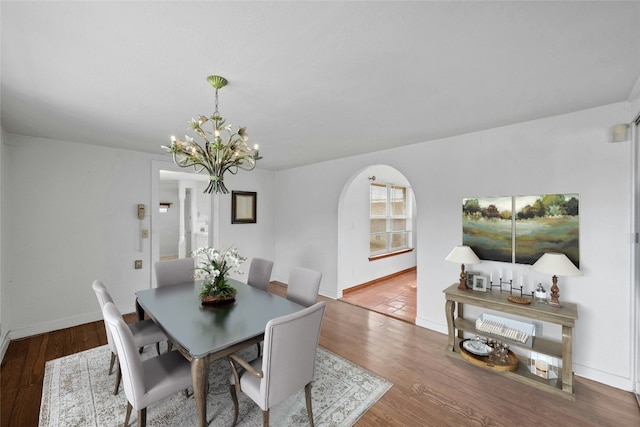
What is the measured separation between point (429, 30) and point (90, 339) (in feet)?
14.3

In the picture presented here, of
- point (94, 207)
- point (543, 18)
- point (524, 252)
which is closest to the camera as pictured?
point (543, 18)

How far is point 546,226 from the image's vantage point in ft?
8.36

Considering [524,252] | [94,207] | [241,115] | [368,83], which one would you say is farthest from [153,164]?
[524,252]

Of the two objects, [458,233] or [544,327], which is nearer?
[544,327]

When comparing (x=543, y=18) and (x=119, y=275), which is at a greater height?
(x=543, y=18)

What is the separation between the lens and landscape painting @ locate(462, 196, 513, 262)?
9.08ft

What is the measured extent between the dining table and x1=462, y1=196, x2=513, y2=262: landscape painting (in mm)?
2157

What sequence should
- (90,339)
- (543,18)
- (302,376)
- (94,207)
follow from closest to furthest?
(543,18)
(302,376)
(90,339)
(94,207)

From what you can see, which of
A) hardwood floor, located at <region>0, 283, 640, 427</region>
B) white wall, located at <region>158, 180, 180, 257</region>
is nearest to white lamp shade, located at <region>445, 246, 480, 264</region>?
hardwood floor, located at <region>0, 283, 640, 427</region>

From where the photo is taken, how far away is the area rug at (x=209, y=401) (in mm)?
1865

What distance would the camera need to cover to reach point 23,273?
10.3 feet

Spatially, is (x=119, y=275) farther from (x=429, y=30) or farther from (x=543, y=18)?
(x=543, y=18)

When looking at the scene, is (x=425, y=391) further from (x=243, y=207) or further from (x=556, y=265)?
(x=243, y=207)

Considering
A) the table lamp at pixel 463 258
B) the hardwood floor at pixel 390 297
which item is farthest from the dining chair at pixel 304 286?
the hardwood floor at pixel 390 297
